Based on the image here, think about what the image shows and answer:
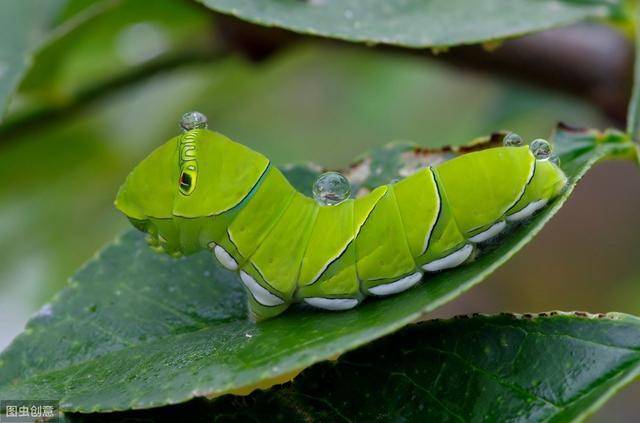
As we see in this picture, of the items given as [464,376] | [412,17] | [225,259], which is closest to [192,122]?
[225,259]

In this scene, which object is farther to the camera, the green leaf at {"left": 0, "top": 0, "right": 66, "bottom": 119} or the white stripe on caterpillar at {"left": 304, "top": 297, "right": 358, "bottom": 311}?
the green leaf at {"left": 0, "top": 0, "right": 66, "bottom": 119}

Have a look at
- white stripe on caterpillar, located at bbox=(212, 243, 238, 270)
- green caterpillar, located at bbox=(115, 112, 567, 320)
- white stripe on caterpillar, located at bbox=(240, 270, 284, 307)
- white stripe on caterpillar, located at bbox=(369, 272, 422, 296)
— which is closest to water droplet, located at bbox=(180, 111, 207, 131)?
green caterpillar, located at bbox=(115, 112, 567, 320)

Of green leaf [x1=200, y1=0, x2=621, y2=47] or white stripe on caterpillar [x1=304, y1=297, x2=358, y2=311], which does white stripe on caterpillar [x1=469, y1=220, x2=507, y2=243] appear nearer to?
white stripe on caterpillar [x1=304, y1=297, x2=358, y2=311]

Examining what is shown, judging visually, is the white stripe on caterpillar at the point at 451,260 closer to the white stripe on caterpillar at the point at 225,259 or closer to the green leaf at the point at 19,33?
the white stripe on caterpillar at the point at 225,259

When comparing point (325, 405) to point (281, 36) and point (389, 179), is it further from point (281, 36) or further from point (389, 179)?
point (281, 36)

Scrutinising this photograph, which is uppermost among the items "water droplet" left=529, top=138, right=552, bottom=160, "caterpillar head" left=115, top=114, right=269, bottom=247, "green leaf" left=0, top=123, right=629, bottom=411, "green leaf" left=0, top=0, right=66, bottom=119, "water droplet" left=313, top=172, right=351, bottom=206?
"green leaf" left=0, top=0, right=66, bottom=119

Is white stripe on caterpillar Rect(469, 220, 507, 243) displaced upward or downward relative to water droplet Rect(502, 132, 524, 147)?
downward
